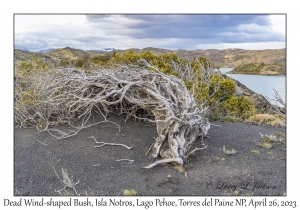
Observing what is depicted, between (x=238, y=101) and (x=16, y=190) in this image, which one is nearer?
(x=16, y=190)

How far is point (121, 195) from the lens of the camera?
14.0 ft

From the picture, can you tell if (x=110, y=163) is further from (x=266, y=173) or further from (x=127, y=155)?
(x=266, y=173)

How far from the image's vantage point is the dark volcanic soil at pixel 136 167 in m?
4.44

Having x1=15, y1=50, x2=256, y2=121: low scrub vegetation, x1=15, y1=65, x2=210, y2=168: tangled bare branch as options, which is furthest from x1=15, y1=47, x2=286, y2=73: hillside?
x1=15, y1=65, x2=210, y2=168: tangled bare branch

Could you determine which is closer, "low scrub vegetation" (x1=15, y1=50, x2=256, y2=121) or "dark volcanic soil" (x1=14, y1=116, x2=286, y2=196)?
"dark volcanic soil" (x1=14, y1=116, x2=286, y2=196)

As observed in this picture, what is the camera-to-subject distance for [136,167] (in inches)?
203

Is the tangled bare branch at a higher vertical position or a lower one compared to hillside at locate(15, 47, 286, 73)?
lower

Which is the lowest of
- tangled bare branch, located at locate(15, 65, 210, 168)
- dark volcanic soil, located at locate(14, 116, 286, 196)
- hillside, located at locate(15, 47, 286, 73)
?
dark volcanic soil, located at locate(14, 116, 286, 196)

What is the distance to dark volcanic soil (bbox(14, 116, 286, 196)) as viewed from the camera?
4.44 meters

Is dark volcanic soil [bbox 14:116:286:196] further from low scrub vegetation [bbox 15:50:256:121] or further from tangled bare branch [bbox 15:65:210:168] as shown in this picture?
low scrub vegetation [bbox 15:50:256:121]

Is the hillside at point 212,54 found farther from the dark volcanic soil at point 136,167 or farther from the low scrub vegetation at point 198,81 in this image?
the dark volcanic soil at point 136,167
